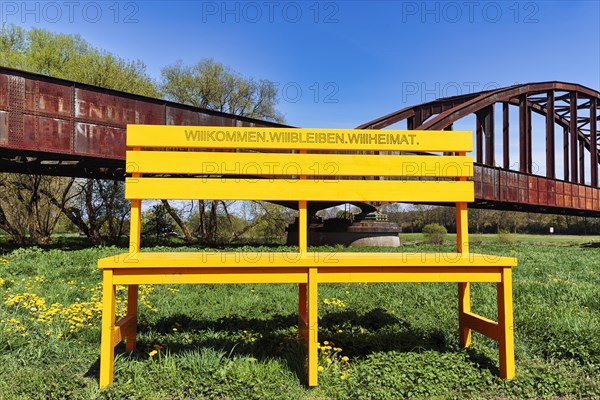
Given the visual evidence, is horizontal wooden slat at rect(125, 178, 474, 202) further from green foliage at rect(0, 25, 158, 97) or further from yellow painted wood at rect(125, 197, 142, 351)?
green foliage at rect(0, 25, 158, 97)

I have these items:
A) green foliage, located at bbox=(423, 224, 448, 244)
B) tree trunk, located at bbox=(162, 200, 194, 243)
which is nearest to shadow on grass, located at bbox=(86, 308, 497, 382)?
tree trunk, located at bbox=(162, 200, 194, 243)

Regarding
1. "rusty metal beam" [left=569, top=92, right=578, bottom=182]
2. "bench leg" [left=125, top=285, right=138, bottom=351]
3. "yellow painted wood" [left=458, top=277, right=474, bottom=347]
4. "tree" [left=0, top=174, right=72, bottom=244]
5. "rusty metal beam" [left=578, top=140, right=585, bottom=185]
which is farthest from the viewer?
"rusty metal beam" [left=578, top=140, right=585, bottom=185]

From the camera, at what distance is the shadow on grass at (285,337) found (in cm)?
340

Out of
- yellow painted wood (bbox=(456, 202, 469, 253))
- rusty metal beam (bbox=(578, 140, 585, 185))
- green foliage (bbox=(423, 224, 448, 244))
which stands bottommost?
green foliage (bbox=(423, 224, 448, 244))

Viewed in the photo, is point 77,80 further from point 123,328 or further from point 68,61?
point 123,328

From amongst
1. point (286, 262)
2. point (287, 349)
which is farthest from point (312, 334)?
point (287, 349)

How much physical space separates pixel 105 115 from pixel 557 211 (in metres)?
30.6

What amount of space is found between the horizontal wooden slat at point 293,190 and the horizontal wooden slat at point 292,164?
0.08 meters

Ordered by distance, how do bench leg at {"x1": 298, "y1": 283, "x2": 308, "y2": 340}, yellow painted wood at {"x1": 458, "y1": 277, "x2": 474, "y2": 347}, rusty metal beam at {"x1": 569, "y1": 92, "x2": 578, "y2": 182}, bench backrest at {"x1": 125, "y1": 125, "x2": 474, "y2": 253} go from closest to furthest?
bench backrest at {"x1": 125, "y1": 125, "x2": 474, "y2": 253}
bench leg at {"x1": 298, "y1": 283, "x2": 308, "y2": 340}
yellow painted wood at {"x1": 458, "y1": 277, "x2": 474, "y2": 347}
rusty metal beam at {"x1": 569, "y1": 92, "x2": 578, "y2": 182}

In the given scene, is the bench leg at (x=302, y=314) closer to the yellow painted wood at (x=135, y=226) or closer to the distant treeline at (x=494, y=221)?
the yellow painted wood at (x=135, y=226)

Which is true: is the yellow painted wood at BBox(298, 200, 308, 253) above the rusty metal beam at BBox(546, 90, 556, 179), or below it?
below

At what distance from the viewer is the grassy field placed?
2.82 meters

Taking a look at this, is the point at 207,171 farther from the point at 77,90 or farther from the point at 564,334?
the point at 77,90

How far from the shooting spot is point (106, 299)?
2.88 m
